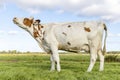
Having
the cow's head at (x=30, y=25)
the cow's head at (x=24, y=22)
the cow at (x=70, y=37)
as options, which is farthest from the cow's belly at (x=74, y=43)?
the cow's head at (x=24, y=22)

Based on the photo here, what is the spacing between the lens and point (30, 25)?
49.4 ft

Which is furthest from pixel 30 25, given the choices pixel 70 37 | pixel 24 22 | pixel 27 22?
pixel 70 37

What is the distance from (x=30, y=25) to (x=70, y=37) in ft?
7.03

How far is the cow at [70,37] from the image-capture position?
14.3 metres

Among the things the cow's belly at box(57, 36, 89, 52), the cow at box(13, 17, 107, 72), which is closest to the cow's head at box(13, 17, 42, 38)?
the cow at box(13, 17, 107, 72)

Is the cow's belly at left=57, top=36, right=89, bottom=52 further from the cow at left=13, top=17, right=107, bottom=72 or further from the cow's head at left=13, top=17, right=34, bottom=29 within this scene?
the cow's head at left=13, top=17, right=34, bottom=29

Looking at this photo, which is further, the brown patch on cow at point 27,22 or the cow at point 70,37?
the brown patch on cow at point 27,22

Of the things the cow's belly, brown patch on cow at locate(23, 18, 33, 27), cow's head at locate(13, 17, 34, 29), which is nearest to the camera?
the cow's belly

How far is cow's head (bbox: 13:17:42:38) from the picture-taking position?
14922mm

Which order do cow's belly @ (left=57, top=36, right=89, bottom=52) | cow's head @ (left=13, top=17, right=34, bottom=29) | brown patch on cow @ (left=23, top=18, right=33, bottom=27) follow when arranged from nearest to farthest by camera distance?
cow's belly @ (left=57, top=36, right=89, bottom=52) < cow's head @ (left=13, top=17, right=34, bottom=29) < brown patch on cow @ (left=23, top=18, right=33, bottom=27)

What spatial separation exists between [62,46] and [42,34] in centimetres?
117

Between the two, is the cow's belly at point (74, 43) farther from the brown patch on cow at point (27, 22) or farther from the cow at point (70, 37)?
the brown patch on cow at point (27, 22)

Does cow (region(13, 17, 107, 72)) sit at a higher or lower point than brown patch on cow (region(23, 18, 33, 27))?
lower

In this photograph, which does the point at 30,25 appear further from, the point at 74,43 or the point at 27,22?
the point at 74,43
